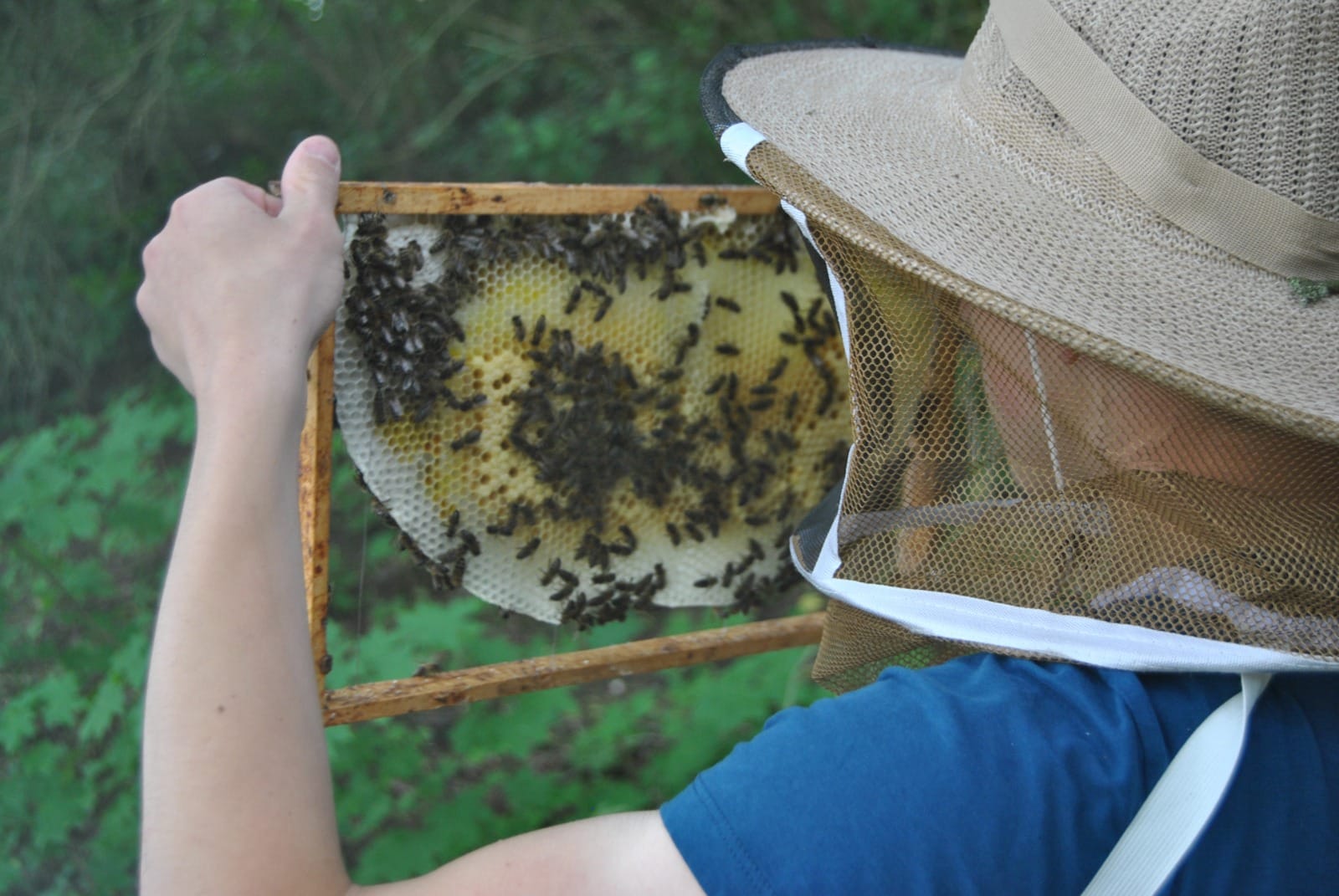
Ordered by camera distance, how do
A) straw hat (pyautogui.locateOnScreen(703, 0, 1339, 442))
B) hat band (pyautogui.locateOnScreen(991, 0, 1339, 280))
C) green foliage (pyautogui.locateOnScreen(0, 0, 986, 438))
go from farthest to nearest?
green foliage (pyautogui.locateOnScreen(0, 0, 986, 438))
hat band (pyautogui.locateOnScreen(991, 0, 1339, 280))
straw hat (pyautogui.locateOnScreen(703, 0, 1339, 442))

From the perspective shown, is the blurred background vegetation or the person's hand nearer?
the person's hand

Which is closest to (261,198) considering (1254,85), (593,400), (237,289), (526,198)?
(237,289)

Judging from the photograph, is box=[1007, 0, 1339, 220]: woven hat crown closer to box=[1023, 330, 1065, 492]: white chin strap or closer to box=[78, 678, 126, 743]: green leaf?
box=[1023, 330, 1065, 492]: white chin strap

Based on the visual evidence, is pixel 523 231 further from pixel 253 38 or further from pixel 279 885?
pixel 253 38

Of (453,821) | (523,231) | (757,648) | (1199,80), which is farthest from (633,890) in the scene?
(453,821)

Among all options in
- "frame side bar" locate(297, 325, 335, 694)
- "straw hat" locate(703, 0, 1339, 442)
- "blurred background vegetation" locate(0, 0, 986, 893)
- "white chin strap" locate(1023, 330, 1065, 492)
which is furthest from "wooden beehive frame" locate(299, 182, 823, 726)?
"blurred background vegetation" locate(0, 0, 986, 893)

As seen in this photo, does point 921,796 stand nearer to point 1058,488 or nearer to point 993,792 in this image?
point 993,792
